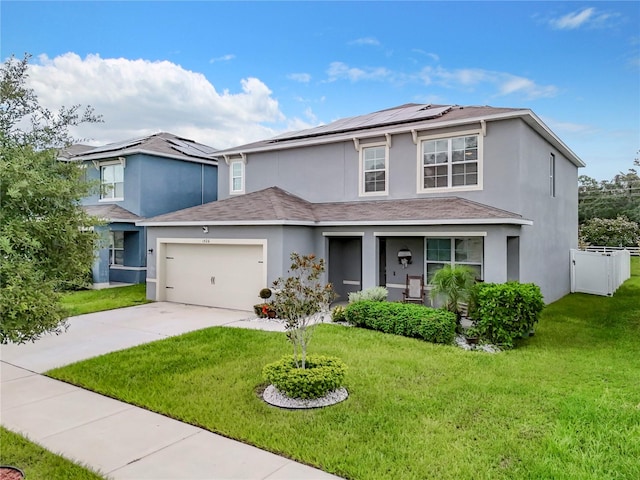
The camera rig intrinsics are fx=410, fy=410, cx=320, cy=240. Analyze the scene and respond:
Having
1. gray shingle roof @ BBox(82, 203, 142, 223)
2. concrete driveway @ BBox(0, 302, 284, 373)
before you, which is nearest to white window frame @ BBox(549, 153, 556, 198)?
concrete driveway @ BBox(0, 302, 284, 373)

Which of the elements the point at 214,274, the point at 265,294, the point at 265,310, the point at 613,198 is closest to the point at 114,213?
the point at 214,274

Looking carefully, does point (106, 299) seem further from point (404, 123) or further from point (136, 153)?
point (404, 123)

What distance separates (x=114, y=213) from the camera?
61.4ft

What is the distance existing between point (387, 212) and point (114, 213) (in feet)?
42.5

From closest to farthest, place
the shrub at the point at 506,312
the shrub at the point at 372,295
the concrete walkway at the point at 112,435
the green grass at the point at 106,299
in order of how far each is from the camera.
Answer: the concrete walkway at the point at 112,435 → the shrub at the point at 506,312 → the shrub at the point at 372,295 → the green grass at the point at 106,299

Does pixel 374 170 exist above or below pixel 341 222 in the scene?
above

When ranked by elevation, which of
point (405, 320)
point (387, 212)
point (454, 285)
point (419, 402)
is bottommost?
point (419, 402)

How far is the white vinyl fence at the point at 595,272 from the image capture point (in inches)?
659

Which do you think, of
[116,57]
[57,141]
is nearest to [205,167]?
[116,57]

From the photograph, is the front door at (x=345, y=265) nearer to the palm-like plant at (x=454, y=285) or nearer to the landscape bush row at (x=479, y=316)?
the landscape bush row at (x=479, y=316)

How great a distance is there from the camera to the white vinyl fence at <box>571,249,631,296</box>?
16750 millimetres

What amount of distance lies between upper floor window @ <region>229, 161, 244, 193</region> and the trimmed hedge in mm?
8743

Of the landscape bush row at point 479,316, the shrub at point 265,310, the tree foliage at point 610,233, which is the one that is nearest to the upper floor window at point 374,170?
the landscape bush row at point 479,316

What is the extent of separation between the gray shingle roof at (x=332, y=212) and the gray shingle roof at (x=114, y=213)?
3511 millimetres
